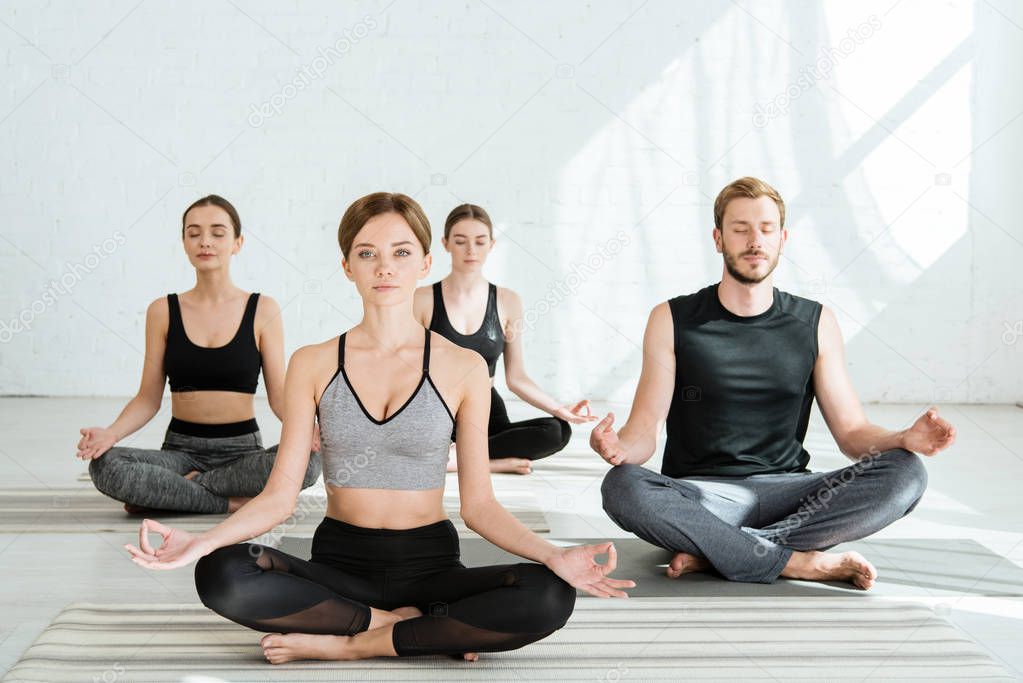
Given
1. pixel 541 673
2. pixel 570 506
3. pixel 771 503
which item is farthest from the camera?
pixel 570 506

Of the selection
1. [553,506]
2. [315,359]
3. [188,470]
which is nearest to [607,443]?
[315,359]

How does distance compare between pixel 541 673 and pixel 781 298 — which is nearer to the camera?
pixel 541 673

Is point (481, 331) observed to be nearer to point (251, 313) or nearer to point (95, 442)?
point (251, 313)

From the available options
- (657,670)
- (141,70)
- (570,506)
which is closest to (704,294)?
(570,506)

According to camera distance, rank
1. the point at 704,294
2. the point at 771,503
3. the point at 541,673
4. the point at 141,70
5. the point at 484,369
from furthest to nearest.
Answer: the point at 141,70 < the point at 704,294 < the point at 771,503 < the point at 484,369 < the point at 541,673

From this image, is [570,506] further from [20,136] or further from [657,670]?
[20,136]

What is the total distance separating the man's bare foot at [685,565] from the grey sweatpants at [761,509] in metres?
0.03

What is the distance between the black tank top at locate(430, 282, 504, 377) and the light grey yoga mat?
1.15 metres

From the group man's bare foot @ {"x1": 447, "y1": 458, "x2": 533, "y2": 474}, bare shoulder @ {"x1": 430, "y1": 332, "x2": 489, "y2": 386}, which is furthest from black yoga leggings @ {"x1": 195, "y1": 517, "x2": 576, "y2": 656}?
man's bare foot @ {"x1": 447, "y1": 458, "x2": 533, "y2": 474}

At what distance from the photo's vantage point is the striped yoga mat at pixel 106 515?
339cm

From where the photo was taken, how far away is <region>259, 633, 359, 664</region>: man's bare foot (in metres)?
2.25

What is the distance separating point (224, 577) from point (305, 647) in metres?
0.24

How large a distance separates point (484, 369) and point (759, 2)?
15.1 ft

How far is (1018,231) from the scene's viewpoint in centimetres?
640
